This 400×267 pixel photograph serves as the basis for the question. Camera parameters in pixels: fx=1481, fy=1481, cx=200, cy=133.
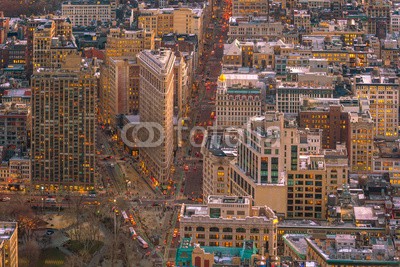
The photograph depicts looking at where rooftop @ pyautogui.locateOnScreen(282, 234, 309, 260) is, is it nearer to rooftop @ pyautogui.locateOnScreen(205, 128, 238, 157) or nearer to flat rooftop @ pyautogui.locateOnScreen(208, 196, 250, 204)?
flat rooftop @ pyautogui.locateOnScreen(208, 196, 250, 204)

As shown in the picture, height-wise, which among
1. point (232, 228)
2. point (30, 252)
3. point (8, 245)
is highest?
point (232, 228)

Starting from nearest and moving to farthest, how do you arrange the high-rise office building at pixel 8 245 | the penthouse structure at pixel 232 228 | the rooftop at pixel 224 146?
the penthouse structure at pixel 232 228, the high-rise office building at pixel 8 245, the rooftop at pixel 224 146

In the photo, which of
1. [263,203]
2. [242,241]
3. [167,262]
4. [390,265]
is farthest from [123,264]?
[390,265]

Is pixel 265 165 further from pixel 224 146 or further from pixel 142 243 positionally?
pixel 142 243

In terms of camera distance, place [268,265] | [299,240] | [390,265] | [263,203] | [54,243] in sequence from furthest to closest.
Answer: [54,243] → [263,203] → [299,240] → [390,265] → [268,265]

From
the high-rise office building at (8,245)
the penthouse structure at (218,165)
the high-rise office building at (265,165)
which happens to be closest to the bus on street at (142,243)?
the penthouse structure at (218,165)

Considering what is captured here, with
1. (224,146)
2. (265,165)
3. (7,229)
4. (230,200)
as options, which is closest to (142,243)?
(224,146)

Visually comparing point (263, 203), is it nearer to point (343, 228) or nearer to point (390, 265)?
point (343, 228)

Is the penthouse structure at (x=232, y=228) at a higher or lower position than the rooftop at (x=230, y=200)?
lower

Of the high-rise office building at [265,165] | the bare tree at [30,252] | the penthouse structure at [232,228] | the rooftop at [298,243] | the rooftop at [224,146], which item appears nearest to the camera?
the penthouse structure at [232,228]

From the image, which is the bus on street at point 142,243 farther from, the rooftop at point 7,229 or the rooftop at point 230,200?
the rooftop at point 230,200

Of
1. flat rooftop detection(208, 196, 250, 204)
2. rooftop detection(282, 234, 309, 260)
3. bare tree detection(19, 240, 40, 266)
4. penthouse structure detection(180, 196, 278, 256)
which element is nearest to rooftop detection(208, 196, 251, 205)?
flat rooftop detection(208, 196, 250, 204)
